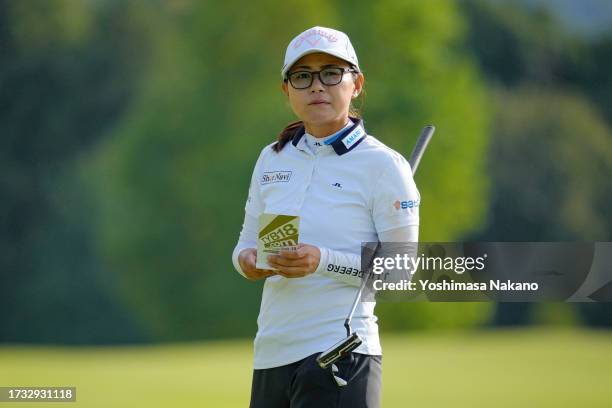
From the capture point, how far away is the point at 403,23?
130 ft

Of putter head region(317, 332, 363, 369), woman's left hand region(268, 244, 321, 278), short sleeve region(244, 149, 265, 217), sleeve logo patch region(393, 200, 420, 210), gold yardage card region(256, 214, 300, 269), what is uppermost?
short sleeve region(244, 149, 265, 217)

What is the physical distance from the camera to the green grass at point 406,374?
1360cm

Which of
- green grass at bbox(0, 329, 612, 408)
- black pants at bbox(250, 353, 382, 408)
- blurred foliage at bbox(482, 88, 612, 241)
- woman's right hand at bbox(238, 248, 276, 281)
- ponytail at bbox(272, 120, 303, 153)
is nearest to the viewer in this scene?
black pants at bbox(250, 353, 382, 408)

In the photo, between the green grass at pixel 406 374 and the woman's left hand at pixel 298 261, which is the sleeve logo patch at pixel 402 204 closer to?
the woman's left hand at pixel 298 261

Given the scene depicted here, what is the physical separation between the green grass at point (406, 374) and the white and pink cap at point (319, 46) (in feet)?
24.2

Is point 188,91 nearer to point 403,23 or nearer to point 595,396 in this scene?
point 403,23

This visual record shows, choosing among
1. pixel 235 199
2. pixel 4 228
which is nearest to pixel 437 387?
pixel 235 199

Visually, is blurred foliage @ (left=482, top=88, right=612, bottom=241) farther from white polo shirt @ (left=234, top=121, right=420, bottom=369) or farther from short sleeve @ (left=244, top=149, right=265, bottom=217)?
white polo shirt @ (left=234, top=121, right=420, bottom=369)

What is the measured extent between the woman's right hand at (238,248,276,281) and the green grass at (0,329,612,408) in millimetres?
7079

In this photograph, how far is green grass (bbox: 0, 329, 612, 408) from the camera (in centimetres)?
1360

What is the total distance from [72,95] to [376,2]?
14.9 metres
